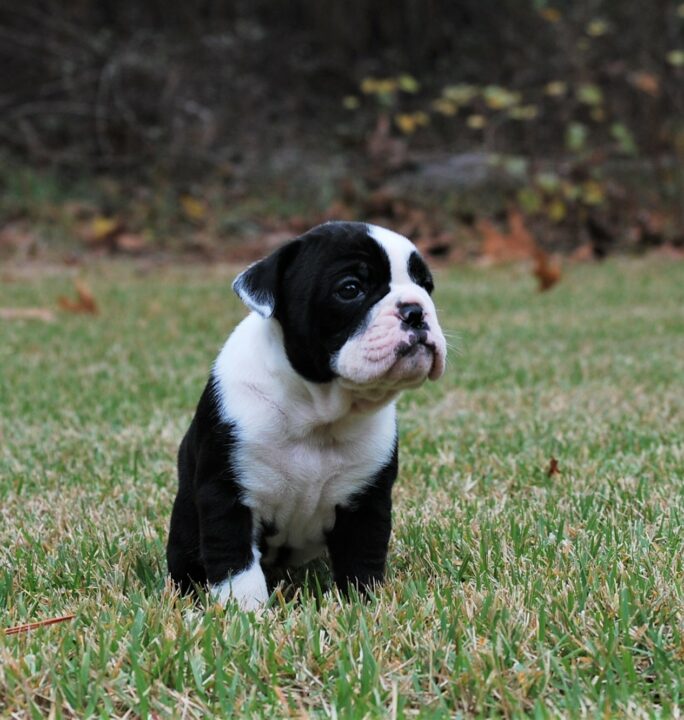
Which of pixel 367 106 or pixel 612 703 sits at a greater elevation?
pixel 367 106

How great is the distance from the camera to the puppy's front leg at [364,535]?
248cm

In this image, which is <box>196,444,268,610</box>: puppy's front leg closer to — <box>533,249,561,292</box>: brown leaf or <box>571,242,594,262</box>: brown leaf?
<box>533,249,561,292</box>: brown leaf

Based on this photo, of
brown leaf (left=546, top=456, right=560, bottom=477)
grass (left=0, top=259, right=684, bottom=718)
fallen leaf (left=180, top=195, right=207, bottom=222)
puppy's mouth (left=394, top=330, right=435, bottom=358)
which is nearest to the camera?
grass (left=0, top=259, right=684, bottom=718)

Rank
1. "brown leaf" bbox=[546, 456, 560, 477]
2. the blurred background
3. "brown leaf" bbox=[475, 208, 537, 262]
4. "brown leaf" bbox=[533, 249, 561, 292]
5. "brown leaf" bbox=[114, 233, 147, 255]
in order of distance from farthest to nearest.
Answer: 1. the blurred background
2. "brown leaf" bbox=[114, 233, 147, 255]
3. "brown leaf" bbox=[475, 208, 537, 262]
4. "brown leaf" bbox=[533, 249, 561, 292]
5. "brown leaf" bbox=[546, 456, 560, 477]

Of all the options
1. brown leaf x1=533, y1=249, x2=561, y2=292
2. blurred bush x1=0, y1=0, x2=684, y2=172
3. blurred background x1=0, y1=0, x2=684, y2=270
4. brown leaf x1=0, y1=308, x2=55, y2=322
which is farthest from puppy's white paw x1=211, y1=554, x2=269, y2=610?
blurred bush x1=0, y1=0, x2=684, y2=172

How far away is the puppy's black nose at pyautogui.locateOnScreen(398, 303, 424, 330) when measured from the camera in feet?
7.74

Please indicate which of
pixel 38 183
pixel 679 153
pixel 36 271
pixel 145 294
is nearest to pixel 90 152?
pixel 38 183

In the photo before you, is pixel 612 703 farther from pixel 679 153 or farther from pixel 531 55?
pixel 531 55

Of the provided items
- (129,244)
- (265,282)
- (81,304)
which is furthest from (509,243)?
(265,282)

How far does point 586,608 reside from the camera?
212cm

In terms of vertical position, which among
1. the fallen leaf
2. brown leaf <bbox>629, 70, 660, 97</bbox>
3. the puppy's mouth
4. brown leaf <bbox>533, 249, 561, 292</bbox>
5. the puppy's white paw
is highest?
brown leaf <bbox>629, 70, 660, 97</bbox>

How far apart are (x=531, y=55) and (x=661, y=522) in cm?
1157

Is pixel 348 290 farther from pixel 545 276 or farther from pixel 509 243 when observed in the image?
pixel 509 243

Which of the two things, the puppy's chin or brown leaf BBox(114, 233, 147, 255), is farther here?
brown leaf BBox(114, 233, 147, 255)
